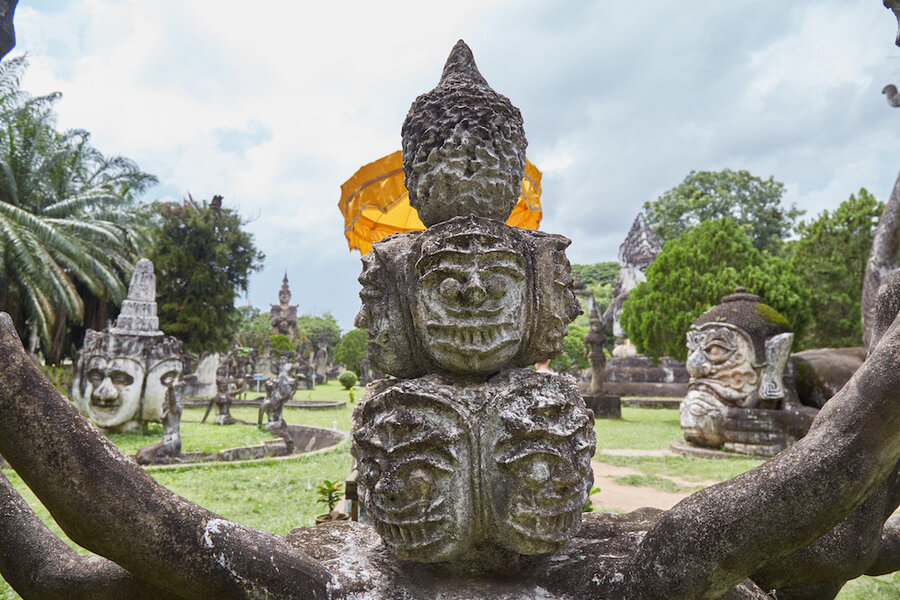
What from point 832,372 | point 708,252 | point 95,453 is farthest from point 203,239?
point 95,453

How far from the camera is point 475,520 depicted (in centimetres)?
152

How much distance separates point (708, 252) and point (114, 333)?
14886mm

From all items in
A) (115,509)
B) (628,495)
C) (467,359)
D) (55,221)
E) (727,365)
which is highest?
(55,221)

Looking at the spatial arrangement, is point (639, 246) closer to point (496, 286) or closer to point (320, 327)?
point (496, 286)

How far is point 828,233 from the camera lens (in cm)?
1466

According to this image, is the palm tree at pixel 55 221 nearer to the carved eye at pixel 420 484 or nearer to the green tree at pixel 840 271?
the carved eye at pixel 420 484

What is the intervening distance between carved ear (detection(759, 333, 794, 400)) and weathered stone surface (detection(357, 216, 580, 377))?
7.92 m

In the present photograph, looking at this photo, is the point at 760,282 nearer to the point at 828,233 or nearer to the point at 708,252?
the point at 708,252

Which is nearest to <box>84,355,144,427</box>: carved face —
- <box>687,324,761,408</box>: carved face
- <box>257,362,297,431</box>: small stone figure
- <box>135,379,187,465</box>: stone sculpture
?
Answer: <box>257,362,297,431</box>: small stone figure

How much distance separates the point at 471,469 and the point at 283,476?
263 inches

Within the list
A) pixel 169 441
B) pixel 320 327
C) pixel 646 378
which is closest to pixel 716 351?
pixel 169 441

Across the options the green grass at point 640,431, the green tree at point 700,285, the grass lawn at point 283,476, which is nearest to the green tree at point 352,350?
the green grass at point 640,431

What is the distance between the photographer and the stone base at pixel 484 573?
4.92 ft

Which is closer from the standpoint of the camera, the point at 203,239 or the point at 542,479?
the point at 542,479
